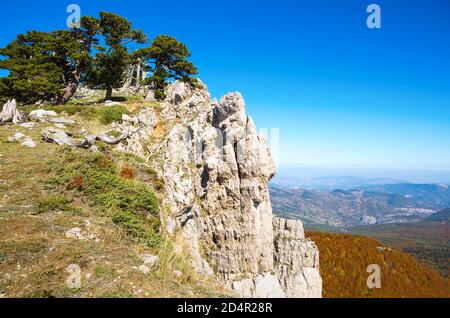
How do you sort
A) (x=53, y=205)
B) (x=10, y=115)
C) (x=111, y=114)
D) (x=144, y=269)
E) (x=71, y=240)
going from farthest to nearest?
(x=111, y=114)
(x=10, y=115)
(x=53, y=205)
(x=71, y=240)
(x=144, y=269)

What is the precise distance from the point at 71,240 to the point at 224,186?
20.1 m

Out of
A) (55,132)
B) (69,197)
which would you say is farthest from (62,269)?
(55,132)

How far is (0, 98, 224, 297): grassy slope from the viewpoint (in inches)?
287

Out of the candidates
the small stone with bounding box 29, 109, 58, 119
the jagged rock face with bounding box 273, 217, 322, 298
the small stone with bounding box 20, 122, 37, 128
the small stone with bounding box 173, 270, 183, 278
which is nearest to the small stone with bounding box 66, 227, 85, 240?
the small stone with bounding box 173, 270, 183, 278

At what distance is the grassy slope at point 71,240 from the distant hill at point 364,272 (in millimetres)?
54297

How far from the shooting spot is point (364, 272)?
63281 mm

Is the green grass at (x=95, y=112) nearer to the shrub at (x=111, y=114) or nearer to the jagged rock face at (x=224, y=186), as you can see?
the shrub at (x=111, y=114)

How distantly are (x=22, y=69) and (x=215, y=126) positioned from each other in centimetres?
2470

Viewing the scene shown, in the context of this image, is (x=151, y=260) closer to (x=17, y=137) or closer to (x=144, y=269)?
(x=144, y=269)

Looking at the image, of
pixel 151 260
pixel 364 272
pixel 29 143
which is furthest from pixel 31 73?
pixel 364 272

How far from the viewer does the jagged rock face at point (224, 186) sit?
2677cm

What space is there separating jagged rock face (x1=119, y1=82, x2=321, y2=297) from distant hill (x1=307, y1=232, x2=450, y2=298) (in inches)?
1366

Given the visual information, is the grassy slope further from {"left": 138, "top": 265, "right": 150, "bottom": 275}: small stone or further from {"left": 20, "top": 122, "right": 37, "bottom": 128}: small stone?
{"left": 20, "top": 122, "right": 37, "bottom": 128}: small stone
